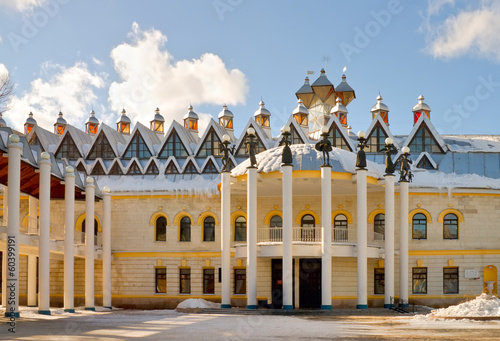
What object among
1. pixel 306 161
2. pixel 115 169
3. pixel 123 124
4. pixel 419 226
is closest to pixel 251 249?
pixel 306 161

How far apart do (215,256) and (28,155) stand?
16.9m

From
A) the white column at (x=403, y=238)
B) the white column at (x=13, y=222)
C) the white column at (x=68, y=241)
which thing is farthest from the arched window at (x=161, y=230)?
the white column at (x=13, y=222)

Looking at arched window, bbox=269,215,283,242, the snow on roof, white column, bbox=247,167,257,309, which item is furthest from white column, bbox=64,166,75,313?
arched window, bbox=269,215,283,242

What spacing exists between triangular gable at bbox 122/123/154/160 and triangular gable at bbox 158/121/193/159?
94 centimetres

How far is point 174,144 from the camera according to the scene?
5062cm

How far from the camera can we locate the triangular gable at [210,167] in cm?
4888

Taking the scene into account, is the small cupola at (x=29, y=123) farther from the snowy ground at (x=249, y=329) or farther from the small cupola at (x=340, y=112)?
the snowy ground at (x=249, y=329)

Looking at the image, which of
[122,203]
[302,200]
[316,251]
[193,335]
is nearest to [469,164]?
[302,200]

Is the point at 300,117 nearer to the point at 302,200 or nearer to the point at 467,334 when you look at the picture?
the point at 302,200

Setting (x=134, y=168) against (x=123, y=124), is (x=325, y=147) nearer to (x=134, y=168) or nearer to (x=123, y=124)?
(x=134, y=168)

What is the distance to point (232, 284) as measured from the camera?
45969 millimetres

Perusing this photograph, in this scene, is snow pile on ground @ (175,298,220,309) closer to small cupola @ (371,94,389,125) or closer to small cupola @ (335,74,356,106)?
small cupola @ (371,94,389,125)

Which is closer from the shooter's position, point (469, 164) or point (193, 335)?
point (193, 335)

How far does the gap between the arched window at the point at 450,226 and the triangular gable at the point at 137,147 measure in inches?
808
